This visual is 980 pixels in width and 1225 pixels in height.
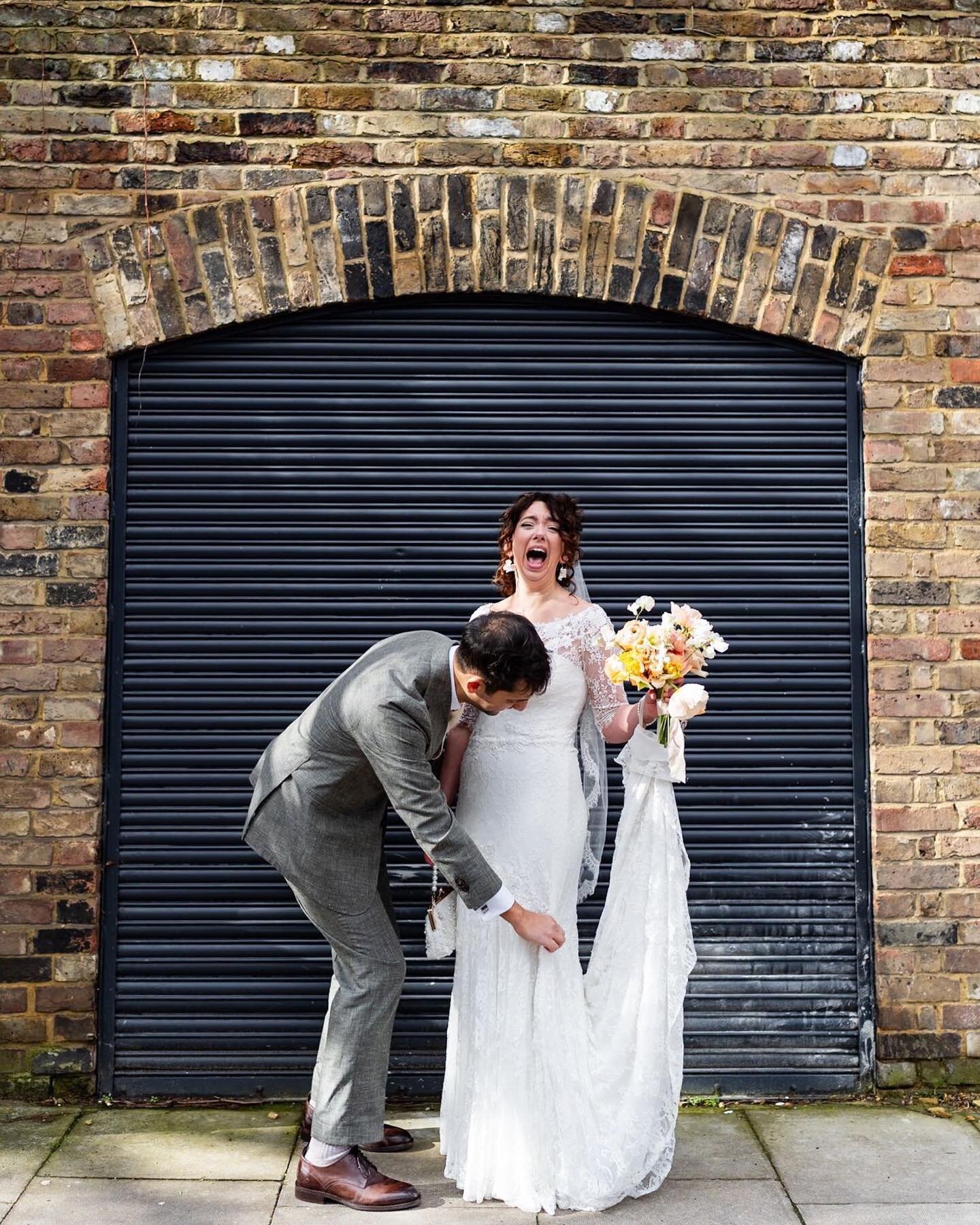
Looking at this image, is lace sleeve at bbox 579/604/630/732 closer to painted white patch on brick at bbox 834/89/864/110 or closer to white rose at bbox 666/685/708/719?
white rose at bbox 666/685/708/719

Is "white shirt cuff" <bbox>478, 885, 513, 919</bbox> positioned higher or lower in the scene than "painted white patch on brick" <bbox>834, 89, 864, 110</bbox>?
lower

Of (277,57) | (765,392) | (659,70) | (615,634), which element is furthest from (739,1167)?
(277,57)

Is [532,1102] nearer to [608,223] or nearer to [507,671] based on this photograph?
[507,671]

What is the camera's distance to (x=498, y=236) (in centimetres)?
478

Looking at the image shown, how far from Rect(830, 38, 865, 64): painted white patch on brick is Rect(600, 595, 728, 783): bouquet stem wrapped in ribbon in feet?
8.29

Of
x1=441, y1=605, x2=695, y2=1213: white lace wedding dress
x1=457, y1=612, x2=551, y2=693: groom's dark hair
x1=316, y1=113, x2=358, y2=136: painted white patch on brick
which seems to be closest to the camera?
x1=457, y1=612, x2=551, y2=693: groom's dark hair

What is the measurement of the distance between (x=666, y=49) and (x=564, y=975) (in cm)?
352

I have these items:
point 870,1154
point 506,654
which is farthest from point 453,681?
point 870,1154

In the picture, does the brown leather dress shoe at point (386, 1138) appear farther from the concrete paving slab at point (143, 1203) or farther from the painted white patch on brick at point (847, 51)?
the painted white patch on brick at point (847, 51)

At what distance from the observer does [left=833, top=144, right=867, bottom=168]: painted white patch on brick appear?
15.8ft

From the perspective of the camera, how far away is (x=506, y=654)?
341 centimetres

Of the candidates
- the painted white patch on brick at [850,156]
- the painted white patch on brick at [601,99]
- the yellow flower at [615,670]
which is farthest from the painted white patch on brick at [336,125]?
the yellow flower at [615,670]

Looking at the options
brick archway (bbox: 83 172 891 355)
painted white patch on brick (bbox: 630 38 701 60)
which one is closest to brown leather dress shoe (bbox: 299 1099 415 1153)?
→ brick archway (bbox: 83 172 891 355)

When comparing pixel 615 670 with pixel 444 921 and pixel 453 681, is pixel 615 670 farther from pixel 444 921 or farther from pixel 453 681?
pixel 444 921
